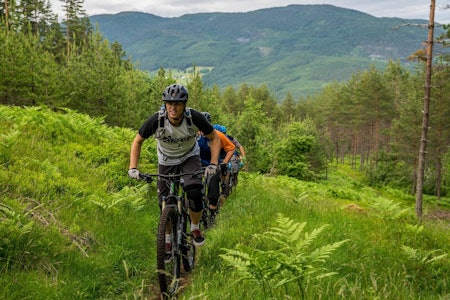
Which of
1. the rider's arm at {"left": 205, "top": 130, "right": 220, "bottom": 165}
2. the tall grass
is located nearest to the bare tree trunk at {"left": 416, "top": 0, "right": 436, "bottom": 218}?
the tall grass

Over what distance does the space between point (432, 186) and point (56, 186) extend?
51162 mm

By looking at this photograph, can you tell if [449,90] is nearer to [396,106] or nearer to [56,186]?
[396,106]

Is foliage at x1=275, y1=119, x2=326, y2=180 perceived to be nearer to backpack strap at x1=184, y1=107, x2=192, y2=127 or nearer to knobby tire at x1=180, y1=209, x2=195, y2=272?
knobby tire at x1=180, y1=209, x2=195, y2=272

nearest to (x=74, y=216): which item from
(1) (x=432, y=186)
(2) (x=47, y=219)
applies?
(2) (x=47, y=219)

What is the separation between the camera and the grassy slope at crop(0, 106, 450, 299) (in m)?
4.21

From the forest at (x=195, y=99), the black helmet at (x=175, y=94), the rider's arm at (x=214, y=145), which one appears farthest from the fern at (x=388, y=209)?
the forest at (x=195, y=99)

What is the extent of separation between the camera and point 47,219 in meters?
5.57

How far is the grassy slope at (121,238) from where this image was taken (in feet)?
13.8

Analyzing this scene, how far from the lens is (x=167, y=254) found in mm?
4805

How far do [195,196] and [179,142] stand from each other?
0.81 m

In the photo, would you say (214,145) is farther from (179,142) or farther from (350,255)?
(350,255)

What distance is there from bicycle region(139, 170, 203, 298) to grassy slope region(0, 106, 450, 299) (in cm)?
23

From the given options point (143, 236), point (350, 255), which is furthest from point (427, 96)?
point (143, 236)

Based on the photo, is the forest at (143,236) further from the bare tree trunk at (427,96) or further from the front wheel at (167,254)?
the bare tree trunk at (427,96)
